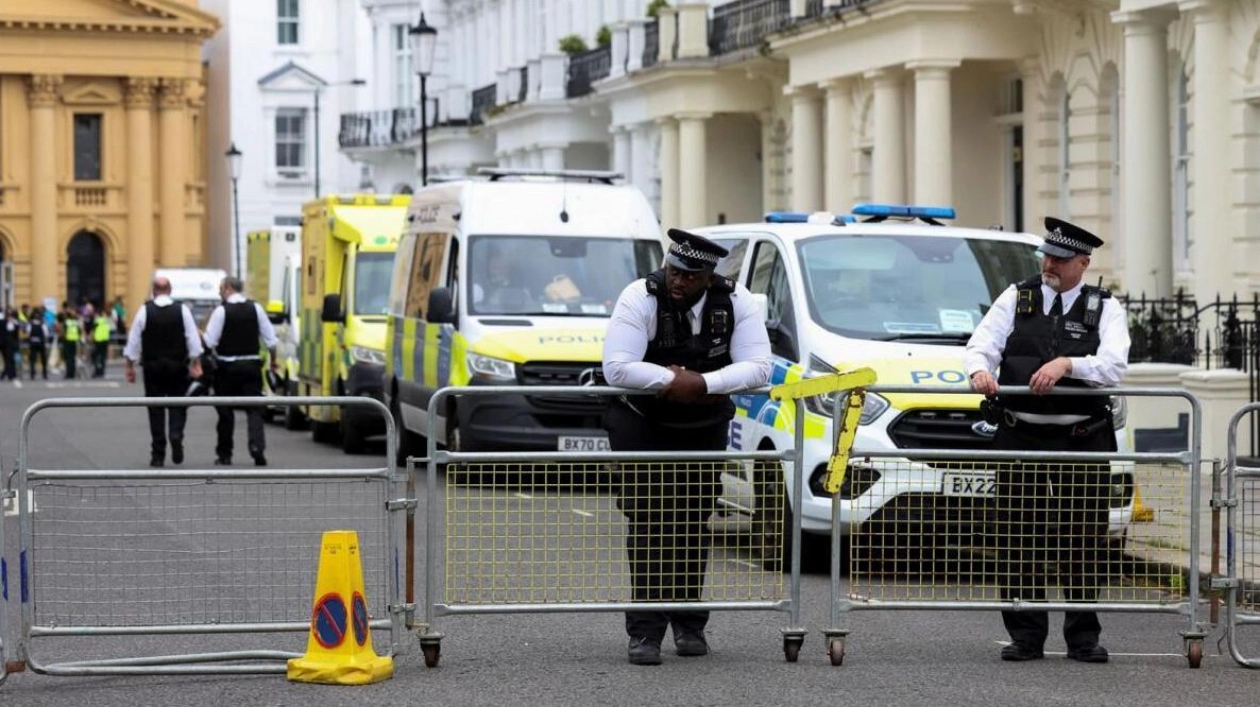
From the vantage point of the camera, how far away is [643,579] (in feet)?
34.1

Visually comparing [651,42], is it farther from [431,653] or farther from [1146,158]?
[431,653]

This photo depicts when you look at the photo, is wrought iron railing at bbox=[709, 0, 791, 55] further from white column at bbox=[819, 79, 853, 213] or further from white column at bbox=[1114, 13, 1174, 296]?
white column at bbox=[1114, 13, 1174, 296]

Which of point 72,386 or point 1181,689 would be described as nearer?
point 1181,689

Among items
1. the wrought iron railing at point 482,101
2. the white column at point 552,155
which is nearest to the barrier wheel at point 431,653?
the white column at point 552,155

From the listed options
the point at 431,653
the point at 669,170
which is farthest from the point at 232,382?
the point at 669,170

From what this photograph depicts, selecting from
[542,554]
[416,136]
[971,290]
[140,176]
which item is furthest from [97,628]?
[140,176]

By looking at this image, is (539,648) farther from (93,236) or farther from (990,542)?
(93,236)

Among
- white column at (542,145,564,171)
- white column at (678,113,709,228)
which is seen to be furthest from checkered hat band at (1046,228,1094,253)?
white column at (542,145,564,171)

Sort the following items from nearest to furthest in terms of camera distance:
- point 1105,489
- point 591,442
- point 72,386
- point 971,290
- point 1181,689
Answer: point 1181,689, point 1105,489, point 971,290, point 591,442, point 72,386

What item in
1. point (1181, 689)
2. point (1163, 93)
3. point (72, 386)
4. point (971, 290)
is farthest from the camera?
point (72, 386)

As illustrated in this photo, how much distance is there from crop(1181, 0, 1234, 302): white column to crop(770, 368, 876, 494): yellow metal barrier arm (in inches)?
567

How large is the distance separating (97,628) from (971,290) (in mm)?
6174

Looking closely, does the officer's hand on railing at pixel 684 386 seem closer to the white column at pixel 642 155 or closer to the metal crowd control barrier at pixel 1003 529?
the metal crowd control barrier at pixel 1003 529

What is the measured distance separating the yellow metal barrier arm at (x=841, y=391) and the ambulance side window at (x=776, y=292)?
382 cm
